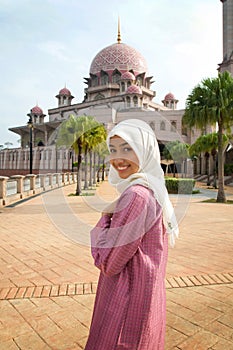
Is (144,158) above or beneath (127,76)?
beneath

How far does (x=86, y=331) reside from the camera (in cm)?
266

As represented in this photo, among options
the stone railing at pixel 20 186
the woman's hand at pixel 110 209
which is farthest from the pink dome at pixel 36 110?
the woman's hand at pixel 110 209

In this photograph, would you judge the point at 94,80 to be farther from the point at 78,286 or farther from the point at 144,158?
the point at 144,158

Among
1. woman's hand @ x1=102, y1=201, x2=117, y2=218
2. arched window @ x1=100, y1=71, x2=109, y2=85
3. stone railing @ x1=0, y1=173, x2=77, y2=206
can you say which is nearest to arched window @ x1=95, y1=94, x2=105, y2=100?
arched window @ x1=100, y1=71, x2=109, y2=85

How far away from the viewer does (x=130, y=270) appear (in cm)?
143

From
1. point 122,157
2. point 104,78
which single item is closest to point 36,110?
point 104,78

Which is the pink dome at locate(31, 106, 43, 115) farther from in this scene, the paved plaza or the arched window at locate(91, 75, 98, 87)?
the paved plaza

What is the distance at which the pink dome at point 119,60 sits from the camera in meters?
64.4

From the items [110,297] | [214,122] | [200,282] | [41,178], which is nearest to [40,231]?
[200,282]

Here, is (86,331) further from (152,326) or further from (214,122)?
(214,122)

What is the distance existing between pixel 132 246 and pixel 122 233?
87 millimetres

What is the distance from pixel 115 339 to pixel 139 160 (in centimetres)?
97

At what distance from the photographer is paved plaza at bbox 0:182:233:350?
249 centimetres

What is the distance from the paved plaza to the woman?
41cm
